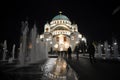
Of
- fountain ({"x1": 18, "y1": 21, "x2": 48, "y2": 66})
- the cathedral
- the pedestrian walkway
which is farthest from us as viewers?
the cathedral

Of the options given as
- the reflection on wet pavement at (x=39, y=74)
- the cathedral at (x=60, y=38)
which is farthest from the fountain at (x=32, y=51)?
the cathedral at (x=60, y=38)

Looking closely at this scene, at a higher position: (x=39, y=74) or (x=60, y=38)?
(x=60, y=38)

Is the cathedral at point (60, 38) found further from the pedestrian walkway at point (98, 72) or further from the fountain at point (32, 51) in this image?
the pedestrian walkway at point (98, 72)

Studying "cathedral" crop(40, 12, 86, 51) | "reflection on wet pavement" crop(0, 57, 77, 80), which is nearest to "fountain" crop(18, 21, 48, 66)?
"reflection on wet pavement" crop(0, 57, 77, 80)

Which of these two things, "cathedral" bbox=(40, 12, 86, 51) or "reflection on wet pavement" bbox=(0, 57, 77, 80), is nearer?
"reflection on wet pavement" bbox=(0, 57, 77, 80)

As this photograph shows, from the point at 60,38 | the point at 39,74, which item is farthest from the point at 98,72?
the point at 60,38

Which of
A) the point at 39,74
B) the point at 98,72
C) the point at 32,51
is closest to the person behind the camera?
the point at 39,74

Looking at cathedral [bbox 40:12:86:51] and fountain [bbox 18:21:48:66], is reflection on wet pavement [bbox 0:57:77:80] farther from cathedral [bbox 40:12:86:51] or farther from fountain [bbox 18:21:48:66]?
cathedral [bbox 40:12:86:51]

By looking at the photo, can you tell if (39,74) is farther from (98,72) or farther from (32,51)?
(32,51)

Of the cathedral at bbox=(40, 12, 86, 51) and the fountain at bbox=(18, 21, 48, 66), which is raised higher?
the cathedral at bbox=(40, 12, 86, 51)

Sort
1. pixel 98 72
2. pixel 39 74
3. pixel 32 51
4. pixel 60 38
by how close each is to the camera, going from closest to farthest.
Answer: pixel 39 74, pixel 98 72, pixel 32 51, pixel 60 38

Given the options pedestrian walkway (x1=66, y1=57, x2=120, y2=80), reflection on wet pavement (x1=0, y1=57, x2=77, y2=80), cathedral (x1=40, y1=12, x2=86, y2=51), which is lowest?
pedestrian walkway (x1=66, y1=57, x2=120, y2=80)

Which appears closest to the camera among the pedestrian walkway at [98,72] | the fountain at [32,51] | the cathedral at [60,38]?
the pedestrian walkway at [98,72]

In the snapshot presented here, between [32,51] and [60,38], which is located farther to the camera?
[60,38]
